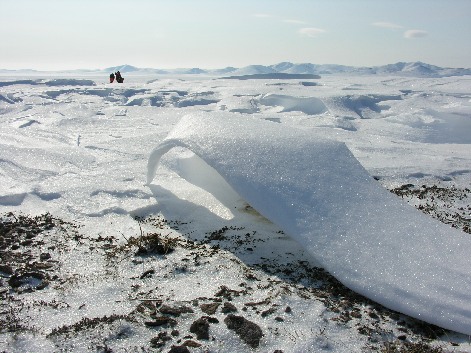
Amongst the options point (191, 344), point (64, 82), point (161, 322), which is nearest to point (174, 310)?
point (161, 322)

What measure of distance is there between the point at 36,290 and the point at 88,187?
8.22 ft

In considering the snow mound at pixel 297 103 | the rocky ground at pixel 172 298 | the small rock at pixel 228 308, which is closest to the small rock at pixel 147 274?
the rocky ground at pixel 172 298

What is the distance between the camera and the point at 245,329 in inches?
99.4

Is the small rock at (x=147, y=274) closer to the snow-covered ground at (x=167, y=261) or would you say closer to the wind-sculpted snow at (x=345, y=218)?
the snow-covered ground at (x=167, y=261)

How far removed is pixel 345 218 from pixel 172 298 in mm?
1577

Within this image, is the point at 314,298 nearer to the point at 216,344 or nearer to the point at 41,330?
the point at 216,344

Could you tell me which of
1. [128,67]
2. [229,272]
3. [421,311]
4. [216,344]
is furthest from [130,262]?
[128,67]

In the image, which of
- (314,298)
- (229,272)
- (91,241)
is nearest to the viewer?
(314,298)

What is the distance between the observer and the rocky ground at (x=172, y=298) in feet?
7.99

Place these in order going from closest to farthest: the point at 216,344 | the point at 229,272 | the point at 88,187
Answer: the point at 216,344 → the point at 229,272 → the point at 88,187

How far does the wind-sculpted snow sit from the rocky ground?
0.19 metres

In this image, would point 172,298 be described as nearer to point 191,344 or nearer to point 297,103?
point 191,344

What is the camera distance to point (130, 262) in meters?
3.45

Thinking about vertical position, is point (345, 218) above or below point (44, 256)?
above
